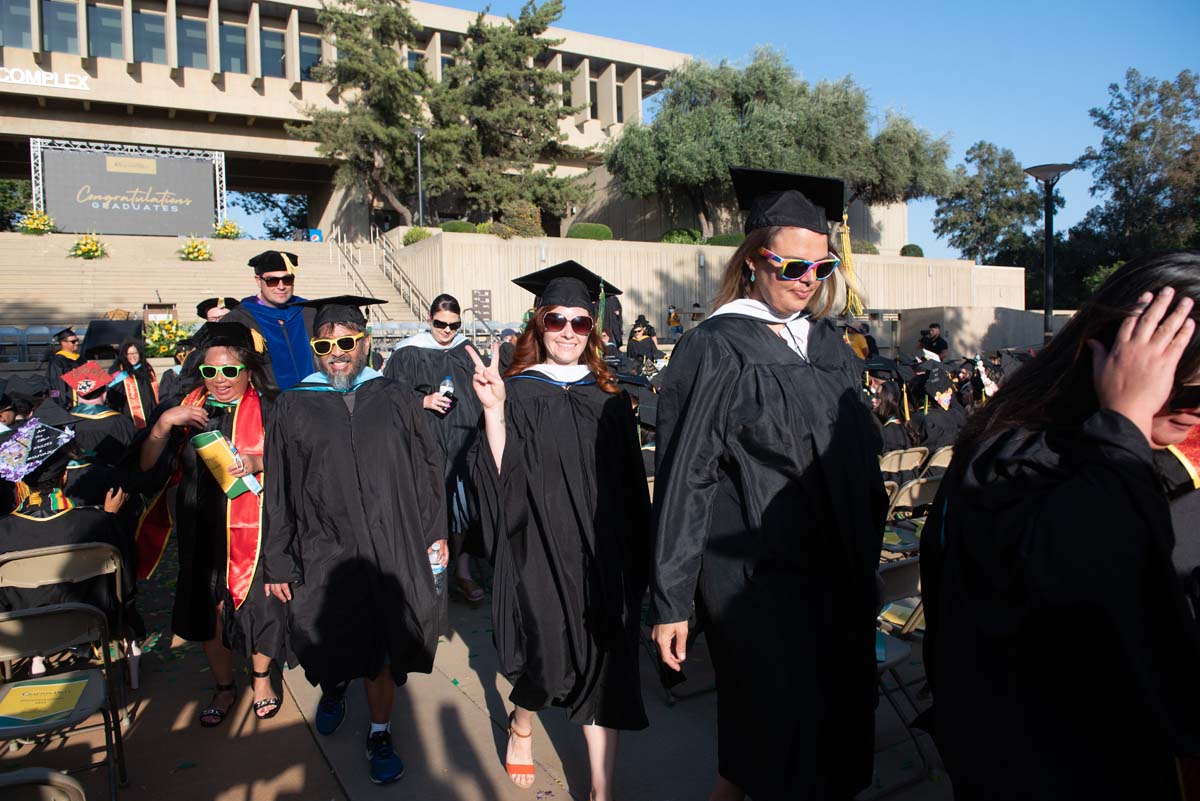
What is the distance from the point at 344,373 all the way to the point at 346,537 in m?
0.67

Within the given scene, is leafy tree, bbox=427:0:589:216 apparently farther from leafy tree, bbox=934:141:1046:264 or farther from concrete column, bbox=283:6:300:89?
leafy tree, bbox=934:141:1046:264

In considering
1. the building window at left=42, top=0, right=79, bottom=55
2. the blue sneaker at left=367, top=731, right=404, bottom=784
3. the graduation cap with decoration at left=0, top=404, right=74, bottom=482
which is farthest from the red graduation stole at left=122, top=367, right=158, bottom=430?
the building window at left=42, top=0, right=79, bottom=55

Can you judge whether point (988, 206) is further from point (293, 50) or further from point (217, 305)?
point (217, 305)

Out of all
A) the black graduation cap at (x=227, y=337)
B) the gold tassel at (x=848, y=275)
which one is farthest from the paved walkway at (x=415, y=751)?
the gold tassel at (x=848, y=275)

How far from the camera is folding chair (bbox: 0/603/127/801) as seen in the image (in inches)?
114

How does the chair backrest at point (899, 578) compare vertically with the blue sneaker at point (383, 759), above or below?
above

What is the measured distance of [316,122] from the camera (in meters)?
30.6

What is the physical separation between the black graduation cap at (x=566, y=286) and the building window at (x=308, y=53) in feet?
123

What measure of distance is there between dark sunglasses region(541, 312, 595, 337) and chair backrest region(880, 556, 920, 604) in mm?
1461

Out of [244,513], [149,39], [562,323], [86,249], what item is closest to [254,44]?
[149,39]

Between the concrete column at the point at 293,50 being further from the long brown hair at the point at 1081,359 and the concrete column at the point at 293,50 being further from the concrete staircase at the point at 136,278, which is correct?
the long brown hair at the point at 1081,359

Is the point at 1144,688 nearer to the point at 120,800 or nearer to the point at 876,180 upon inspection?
the point at 120,800

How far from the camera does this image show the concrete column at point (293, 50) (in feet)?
116

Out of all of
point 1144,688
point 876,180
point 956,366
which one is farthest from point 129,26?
point 1144,688
